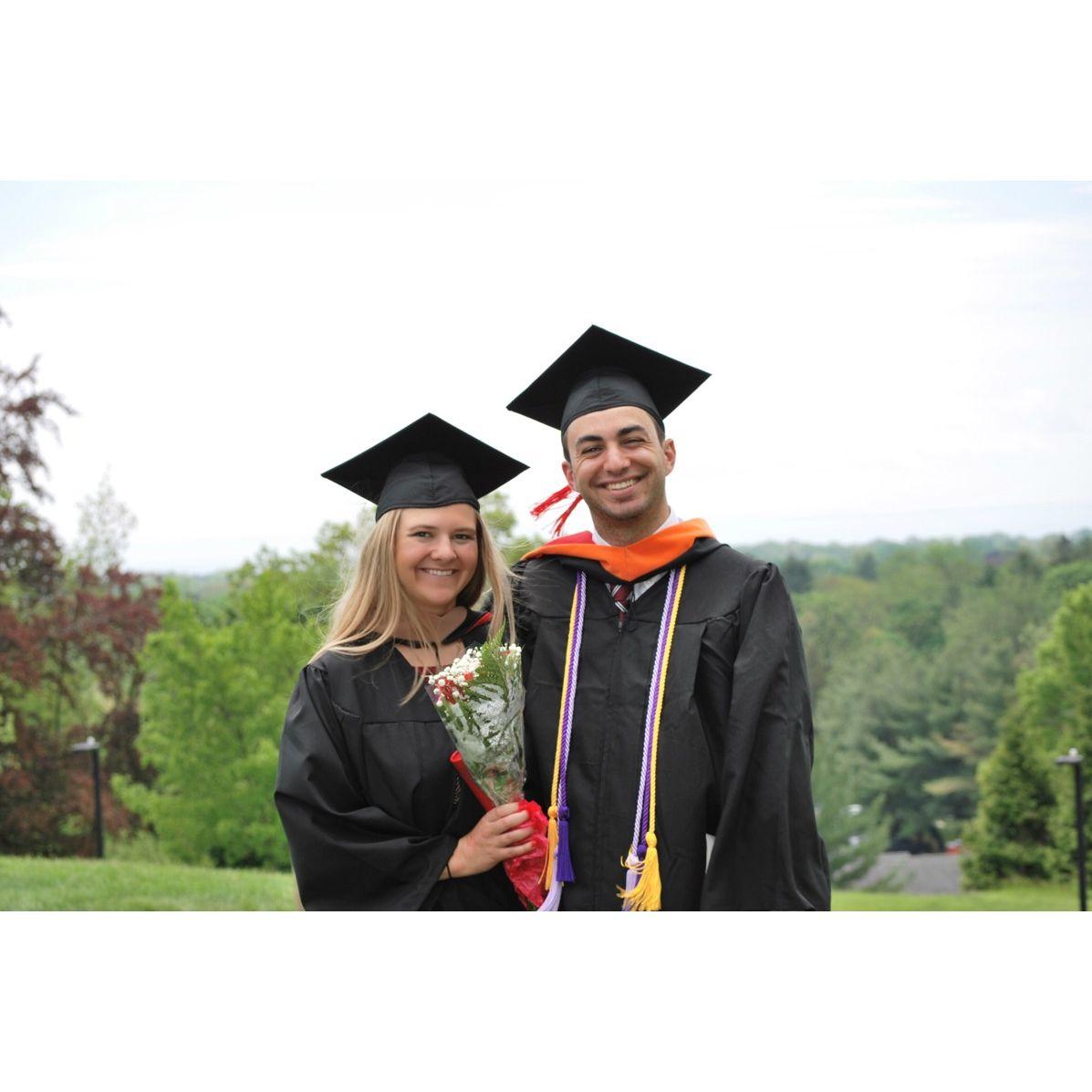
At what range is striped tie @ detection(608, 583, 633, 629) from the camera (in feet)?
10.5

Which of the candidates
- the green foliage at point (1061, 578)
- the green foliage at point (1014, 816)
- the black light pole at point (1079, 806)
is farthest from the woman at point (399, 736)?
the green foliage at point (1061, 578)

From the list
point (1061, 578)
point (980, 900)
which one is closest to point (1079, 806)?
point (980, 900)

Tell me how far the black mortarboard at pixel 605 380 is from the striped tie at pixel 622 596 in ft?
1.52

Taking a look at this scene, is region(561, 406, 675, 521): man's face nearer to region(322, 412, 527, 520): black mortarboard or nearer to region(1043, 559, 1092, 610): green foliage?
region(322, 412, 527, 520): black mortarboard

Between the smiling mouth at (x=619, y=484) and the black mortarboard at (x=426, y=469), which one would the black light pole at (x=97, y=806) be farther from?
the smiling mouth at (x=619, y=484)

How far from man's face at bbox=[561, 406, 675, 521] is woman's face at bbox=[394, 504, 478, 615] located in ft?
1.10

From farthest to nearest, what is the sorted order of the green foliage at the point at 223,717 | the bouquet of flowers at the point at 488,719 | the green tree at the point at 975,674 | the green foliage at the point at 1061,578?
the green foliage at the point at 1061,578 < the green tree at the point at 975,674 < the green foliage at the point at 223,717 < the bouquet of flowers at the point at 488,719

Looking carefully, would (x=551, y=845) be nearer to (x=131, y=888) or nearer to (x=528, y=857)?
(x=528, y=857)

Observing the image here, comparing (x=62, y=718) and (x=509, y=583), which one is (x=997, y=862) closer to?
(x=62, y=718)

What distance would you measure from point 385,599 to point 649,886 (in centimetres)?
101

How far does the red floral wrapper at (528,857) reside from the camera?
3.08 meters

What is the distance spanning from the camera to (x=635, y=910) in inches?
119

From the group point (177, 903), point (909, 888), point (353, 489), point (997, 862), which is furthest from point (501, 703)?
point (909, 888)

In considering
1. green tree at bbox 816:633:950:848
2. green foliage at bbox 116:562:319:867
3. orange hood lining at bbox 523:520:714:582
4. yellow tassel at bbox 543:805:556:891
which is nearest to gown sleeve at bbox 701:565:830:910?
orange hood lining at bbox 523:520:714:582
